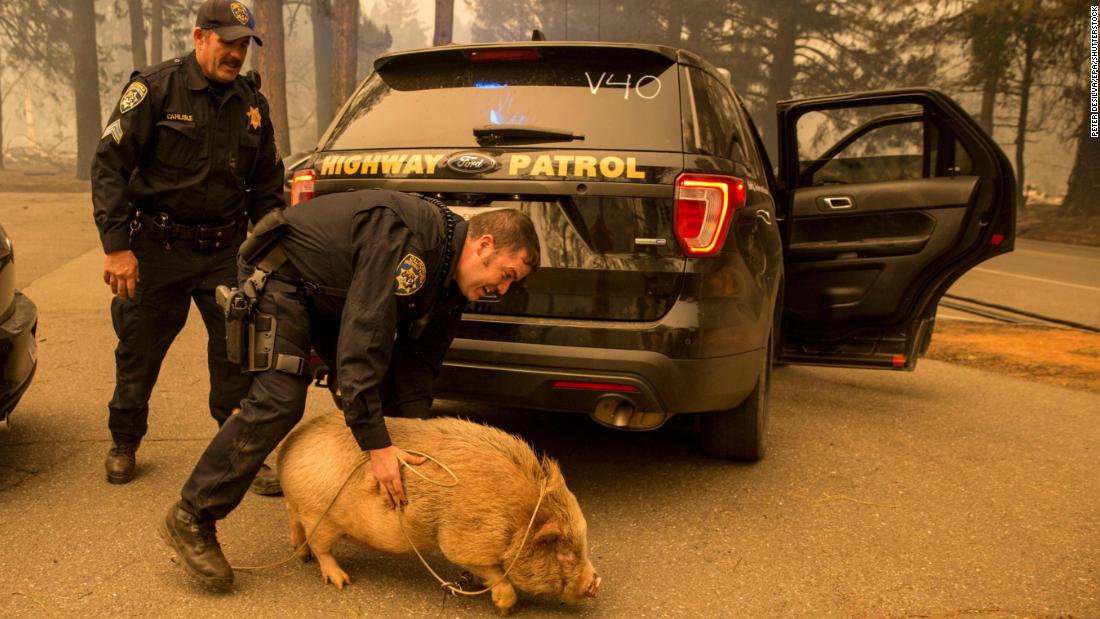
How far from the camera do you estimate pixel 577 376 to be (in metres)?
3.42

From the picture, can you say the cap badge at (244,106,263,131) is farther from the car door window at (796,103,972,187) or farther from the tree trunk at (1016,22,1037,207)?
the tree trunk at (1016,22,1037,207)

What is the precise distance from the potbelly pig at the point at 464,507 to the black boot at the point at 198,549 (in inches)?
10.2

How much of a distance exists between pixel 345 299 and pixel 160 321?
4.30ft

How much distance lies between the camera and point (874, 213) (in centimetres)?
532

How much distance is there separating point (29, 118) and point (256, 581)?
3005 inches

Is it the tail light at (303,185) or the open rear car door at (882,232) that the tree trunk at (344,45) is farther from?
the tail light at (303,185)

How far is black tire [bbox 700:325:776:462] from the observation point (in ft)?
13.5

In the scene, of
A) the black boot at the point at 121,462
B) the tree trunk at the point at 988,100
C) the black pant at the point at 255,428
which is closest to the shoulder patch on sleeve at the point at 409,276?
the black pant at the point at 255,428

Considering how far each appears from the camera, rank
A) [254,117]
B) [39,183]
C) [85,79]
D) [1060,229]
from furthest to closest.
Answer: [85,79]
[39,183]
[1060,229]
[254,117]

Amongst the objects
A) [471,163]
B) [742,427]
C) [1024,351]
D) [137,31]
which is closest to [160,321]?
[471,163]

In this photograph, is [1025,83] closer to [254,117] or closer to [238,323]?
[254,117]

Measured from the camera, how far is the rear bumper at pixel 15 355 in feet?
11.7

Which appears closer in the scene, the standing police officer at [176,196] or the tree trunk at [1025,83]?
the standing police officer at [176,196]

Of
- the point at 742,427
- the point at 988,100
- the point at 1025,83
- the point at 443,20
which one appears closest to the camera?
the point at 742,427
